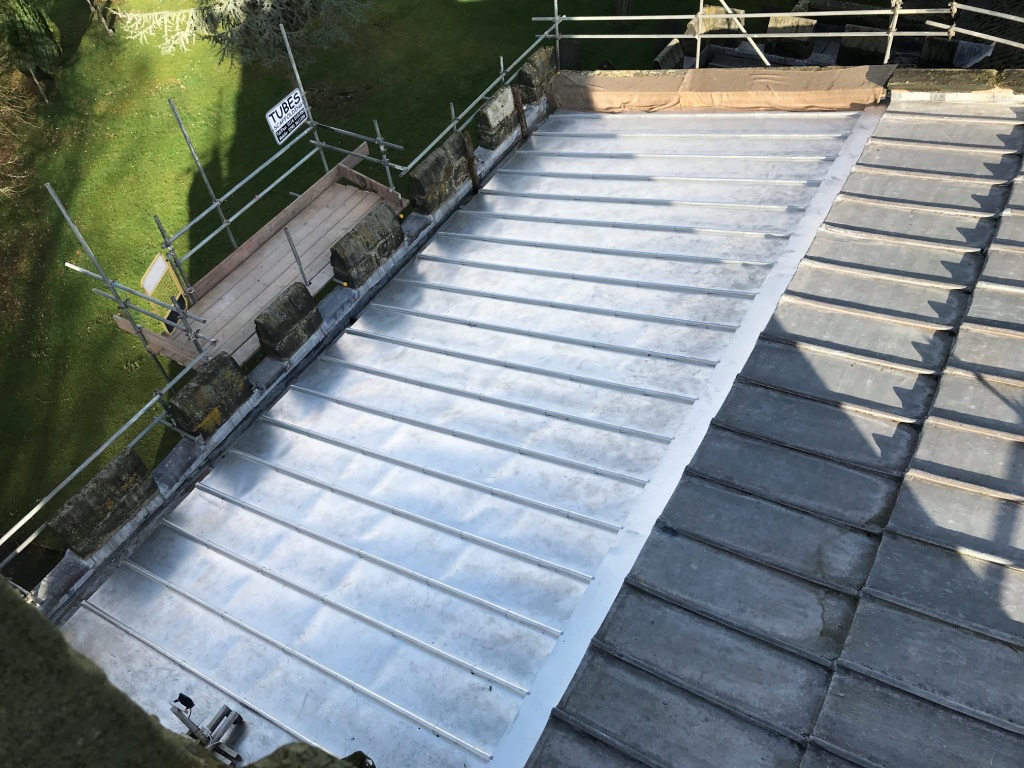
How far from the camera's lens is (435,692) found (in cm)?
679

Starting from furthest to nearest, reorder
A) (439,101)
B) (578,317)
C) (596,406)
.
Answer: (439,101), (578,317), (596,406)

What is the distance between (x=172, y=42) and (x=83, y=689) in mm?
27197

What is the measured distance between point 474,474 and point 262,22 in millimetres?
18401

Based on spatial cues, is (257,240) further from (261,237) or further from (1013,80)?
(1013,80)

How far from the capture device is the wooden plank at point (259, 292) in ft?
49.4

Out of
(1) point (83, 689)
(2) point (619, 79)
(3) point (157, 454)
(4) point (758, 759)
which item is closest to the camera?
(1) point (83, 689)

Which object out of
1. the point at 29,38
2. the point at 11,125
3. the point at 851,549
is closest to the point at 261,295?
the point at 851,549

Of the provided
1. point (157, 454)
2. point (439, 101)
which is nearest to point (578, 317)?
point (157, 454)

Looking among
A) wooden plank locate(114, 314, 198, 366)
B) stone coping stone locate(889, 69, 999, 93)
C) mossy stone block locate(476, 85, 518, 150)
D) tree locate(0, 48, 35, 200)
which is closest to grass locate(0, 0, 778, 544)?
tree locate(0, 48, 35, 200)

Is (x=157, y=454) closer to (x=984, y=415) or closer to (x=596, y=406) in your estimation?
(x=596, y=406)

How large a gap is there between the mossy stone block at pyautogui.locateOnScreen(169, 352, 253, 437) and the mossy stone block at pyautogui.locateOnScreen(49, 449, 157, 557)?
75 cm

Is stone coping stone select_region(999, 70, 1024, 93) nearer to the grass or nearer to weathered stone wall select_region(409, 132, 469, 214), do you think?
weathered stone wall select_region(409, 132, 469, 214)

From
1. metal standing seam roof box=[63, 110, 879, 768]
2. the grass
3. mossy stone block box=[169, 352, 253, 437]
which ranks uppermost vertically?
mossy stone block box=[169, 352, 253, 437]

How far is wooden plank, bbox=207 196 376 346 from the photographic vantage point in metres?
15.1
